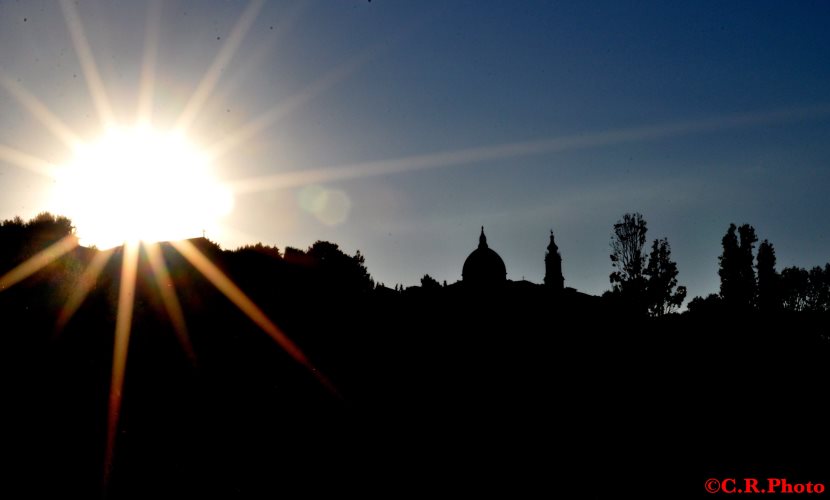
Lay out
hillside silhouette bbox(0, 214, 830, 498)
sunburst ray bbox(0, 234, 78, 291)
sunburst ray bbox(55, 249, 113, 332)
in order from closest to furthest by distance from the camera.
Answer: hillside silhouette bbox(0, 214, 830, 498)
sunburst ray bbox(55, 249, 113, 332)
sunburst ray bbox(0, 234, 78, 291)

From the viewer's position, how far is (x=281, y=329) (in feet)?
97.2

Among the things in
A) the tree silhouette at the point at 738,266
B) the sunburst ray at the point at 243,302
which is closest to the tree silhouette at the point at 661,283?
the tree silhouette at the point at 738,266

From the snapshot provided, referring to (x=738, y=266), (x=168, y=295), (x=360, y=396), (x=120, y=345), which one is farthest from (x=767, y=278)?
(x=120, y=345)

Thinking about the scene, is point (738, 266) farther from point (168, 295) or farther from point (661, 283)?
point (168, 295)

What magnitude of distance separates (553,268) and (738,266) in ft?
69.2

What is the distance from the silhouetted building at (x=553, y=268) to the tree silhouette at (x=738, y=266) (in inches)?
735

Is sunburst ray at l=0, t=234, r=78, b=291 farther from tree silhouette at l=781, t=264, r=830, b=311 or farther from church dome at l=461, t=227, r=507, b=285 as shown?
tree silhouette at l=781, t=264, r=830, b=311

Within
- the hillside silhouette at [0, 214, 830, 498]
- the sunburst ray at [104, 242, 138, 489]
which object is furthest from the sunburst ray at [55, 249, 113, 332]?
the sunburst ray at [104, 242, 138, 489]

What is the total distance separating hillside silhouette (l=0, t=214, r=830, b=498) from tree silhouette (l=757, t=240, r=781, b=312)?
20.3m

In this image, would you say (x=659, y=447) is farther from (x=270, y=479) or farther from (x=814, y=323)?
(x=814, y=323)

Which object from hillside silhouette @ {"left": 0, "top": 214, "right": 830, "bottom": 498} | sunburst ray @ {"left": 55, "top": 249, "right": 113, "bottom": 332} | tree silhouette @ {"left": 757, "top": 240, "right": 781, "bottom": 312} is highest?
tree silhouette @ {"left": 757, "top": 240, "right": 781, "bottom": 312}

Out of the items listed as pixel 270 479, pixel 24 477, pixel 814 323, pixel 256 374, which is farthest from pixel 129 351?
pixel 814 323

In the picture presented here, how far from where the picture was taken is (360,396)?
20328 millimetres

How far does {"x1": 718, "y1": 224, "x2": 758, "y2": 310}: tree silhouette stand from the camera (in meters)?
57.0
